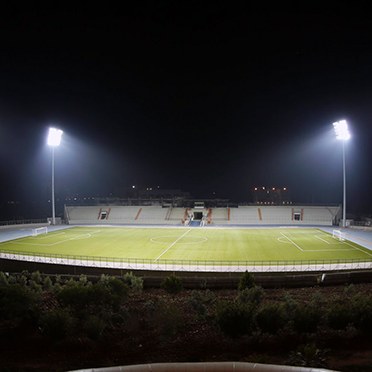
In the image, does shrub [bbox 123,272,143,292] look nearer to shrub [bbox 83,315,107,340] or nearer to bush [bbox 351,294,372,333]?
shrub [bbox 83,315,107,340]

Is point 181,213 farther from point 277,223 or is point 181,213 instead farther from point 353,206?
point 353,206

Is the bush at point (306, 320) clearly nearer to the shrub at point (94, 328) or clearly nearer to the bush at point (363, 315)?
the bush at point (363, 315)

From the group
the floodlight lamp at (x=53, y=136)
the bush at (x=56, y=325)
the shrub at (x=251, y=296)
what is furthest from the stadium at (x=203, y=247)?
the floodlight lamp at (x=53, y=136)

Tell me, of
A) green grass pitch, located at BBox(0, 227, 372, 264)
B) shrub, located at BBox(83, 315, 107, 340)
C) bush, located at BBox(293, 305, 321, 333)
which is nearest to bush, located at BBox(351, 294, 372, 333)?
bush, located at BBox(293, 305, 321, 333)

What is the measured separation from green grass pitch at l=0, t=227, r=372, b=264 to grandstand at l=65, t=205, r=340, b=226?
519 inches

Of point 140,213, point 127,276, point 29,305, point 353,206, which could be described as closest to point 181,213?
point 140,213

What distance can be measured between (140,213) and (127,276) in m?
47.2

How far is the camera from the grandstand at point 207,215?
61.8m

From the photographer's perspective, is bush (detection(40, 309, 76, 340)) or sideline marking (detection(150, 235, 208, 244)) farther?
sideline marking (detection(150, 235, 208, 244))

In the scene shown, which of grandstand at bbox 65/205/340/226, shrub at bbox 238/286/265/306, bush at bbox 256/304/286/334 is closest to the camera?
bush at bbox 256/304/286/334

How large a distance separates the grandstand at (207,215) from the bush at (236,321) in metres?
48.1

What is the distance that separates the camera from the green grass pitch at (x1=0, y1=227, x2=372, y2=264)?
3116 centimetres

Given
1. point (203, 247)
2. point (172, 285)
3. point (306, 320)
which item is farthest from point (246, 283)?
point (203, 247)

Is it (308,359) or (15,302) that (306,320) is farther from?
(15,302)
